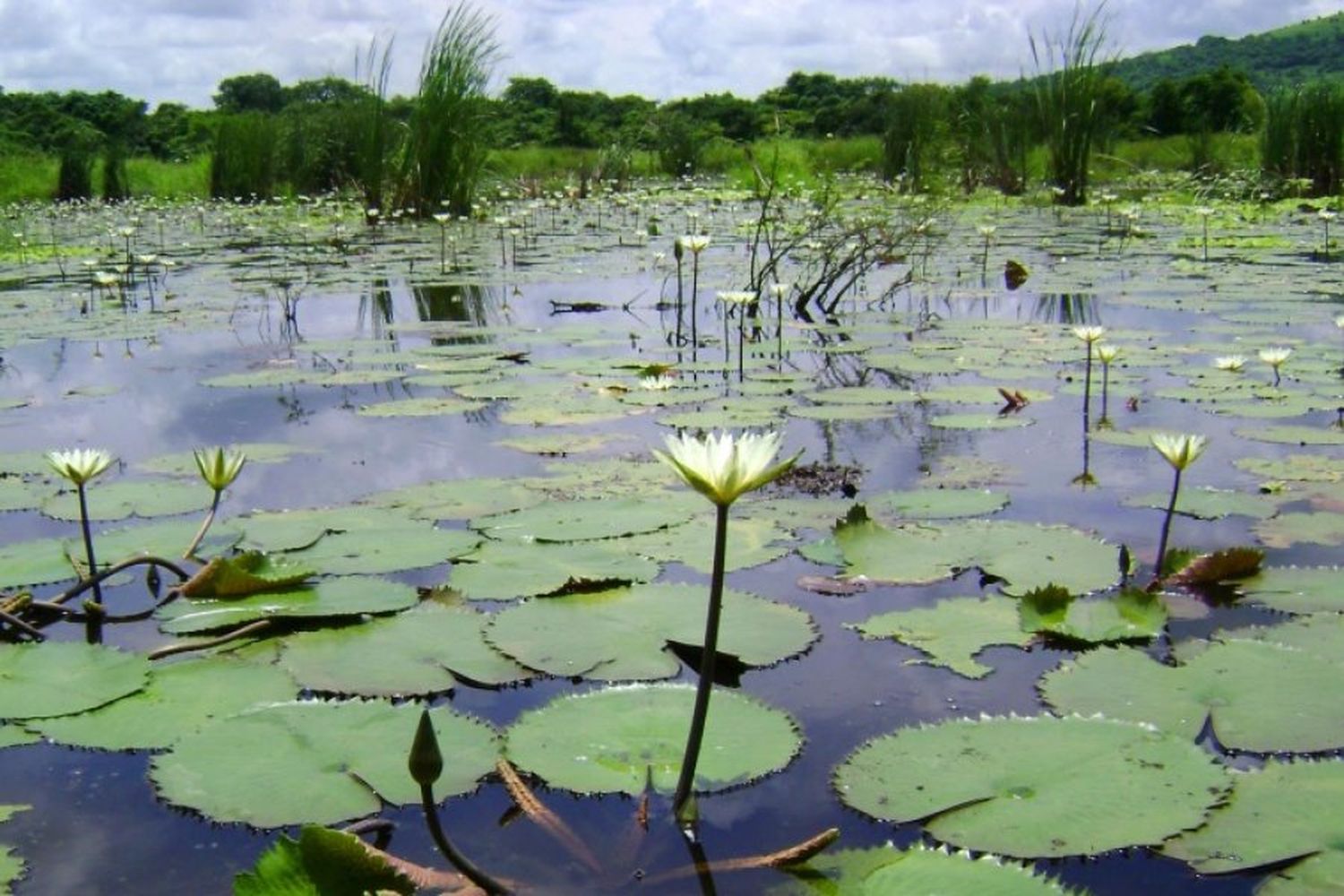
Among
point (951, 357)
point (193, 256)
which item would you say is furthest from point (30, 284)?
point (951, 357)

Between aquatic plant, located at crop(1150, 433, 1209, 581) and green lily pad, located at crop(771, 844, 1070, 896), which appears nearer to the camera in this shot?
green lily pad, located at crop(771, 844, 1070, 896)

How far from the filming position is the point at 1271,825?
1251 millimetres

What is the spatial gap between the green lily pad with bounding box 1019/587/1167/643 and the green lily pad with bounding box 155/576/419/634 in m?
0.97

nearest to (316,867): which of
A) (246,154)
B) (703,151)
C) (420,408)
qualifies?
(420,408)

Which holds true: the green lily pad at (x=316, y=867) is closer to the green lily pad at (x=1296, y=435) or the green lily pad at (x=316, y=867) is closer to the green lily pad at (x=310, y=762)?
the green lily pad at (x=310, y=762)

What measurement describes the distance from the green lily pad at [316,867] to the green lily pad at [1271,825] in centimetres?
78

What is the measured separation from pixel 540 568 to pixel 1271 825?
1210mm

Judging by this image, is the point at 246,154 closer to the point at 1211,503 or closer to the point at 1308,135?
the point at 1308,135

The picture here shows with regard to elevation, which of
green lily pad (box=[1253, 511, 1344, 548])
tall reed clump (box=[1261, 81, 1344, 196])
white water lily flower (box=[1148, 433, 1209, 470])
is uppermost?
tall reed clump (box=[1261, 81, 1344, 196])

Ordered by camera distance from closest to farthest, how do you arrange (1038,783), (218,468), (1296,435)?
(1038,783), (218,468), (1296,435)

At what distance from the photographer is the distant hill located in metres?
57.4

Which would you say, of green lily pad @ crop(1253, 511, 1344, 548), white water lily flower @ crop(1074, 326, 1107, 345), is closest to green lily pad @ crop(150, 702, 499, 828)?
green lily pad @ crop(1253, 511, 1344, 548)

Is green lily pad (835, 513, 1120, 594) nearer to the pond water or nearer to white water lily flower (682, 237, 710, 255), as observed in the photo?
the pond water

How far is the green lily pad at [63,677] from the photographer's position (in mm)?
1617
